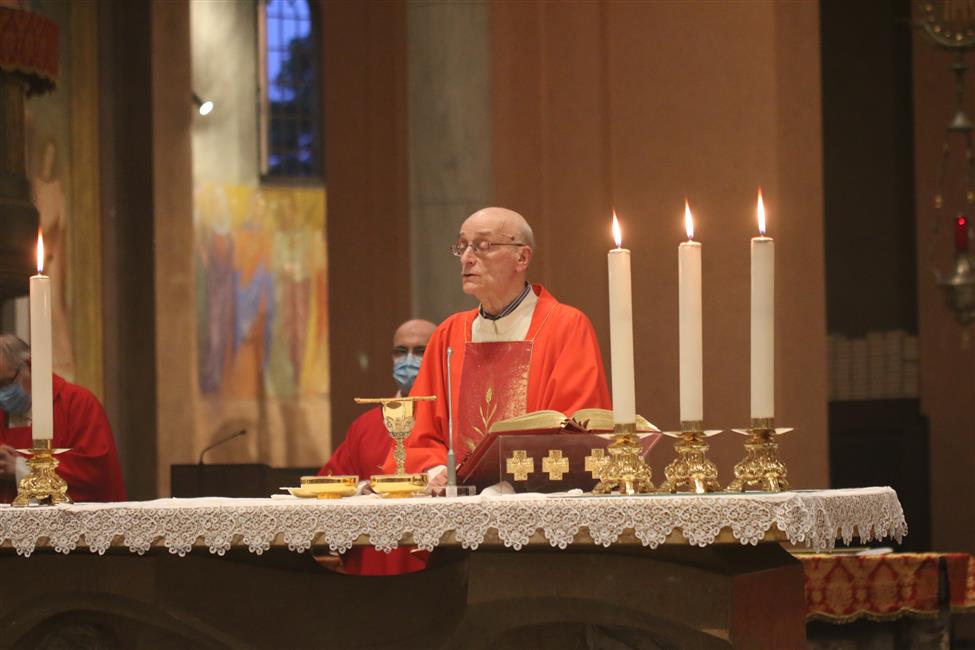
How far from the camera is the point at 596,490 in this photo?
4426 millimetres

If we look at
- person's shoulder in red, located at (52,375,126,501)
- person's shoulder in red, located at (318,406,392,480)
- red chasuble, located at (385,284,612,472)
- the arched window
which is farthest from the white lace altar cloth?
the arched window

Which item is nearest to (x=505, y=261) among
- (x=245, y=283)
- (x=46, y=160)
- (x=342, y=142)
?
(x=342, y=142)

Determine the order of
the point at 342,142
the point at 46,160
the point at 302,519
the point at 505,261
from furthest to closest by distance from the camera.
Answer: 1. the point at 46,160
2. the point at 342,142
3. the point at 505,261
4. the point at 302,519

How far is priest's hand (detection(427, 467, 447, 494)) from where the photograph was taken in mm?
4779

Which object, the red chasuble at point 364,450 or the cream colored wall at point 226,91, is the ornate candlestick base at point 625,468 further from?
the cream colored wall at point 226,91

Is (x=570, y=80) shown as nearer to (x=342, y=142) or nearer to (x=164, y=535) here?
(x=342, y=142)

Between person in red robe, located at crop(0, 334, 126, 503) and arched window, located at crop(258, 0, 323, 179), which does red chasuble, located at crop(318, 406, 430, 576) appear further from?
arched window, located at crop(258, 0, 323, 179)

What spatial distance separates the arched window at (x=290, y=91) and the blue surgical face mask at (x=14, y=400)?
1270cm

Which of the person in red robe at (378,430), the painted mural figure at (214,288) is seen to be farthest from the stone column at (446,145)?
the painted mural figure at (214,288)

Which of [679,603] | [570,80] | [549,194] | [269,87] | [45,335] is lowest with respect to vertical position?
[679,603]

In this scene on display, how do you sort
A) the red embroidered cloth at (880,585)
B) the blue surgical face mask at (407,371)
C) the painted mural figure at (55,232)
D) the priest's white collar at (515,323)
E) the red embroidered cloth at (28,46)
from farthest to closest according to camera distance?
the painted mural figure at (55,232), the red embroidered cloth at (28,46), the blue surgical face mask at (407,371), the red embroidered cloth at (880,585), the priest's white collar at (515,323)

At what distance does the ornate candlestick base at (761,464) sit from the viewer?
14.2 feet

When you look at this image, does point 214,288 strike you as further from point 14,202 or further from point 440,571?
point 440,571

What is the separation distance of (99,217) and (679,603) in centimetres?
974
